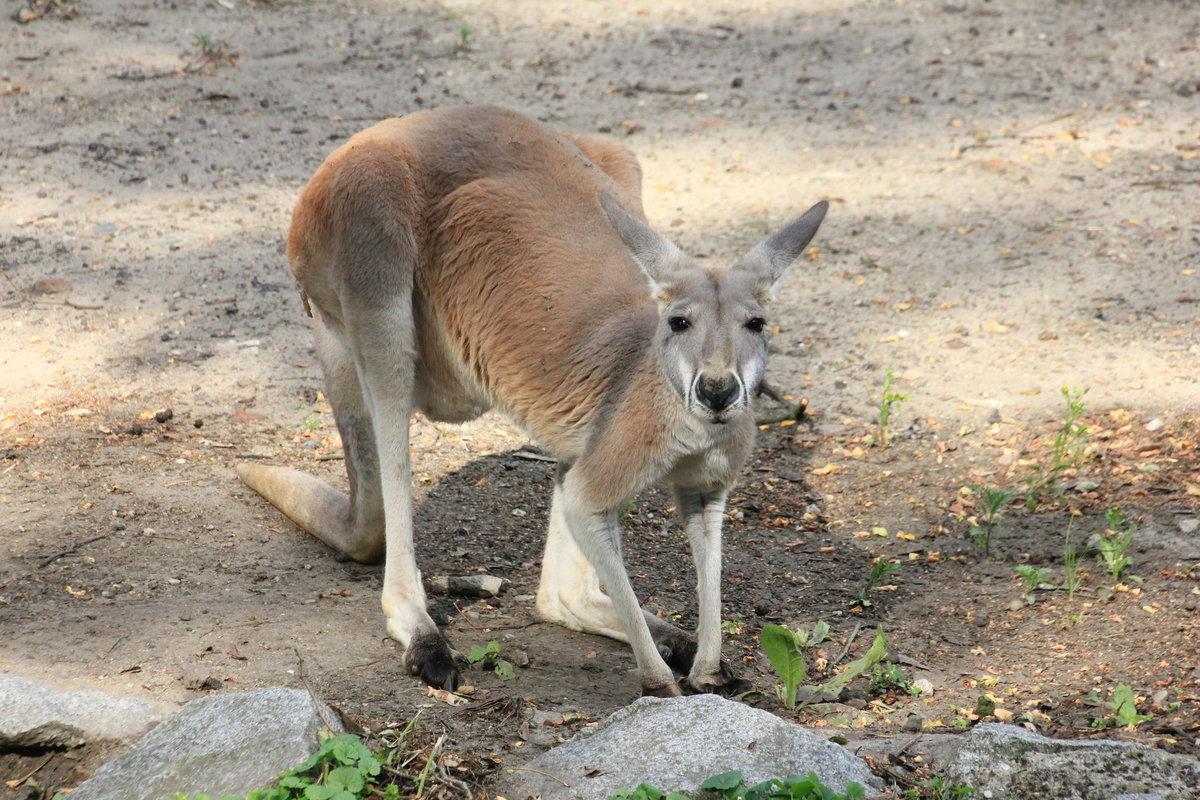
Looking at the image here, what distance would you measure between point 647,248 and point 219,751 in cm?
175

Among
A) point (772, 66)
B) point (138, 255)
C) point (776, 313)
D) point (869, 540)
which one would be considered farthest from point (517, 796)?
point (772, 66)

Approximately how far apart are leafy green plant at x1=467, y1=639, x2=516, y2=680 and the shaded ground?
4 centimetres

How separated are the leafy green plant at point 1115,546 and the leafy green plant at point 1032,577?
18 cm

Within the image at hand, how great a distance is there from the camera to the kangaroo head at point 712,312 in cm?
324

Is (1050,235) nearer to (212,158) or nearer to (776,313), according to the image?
(776,313)

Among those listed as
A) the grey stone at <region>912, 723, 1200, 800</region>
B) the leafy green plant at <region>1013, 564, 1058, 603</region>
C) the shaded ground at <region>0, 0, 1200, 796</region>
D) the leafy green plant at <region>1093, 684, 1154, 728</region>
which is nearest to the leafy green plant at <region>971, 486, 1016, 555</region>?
the shaded ground at <region>0, 0, 1200, 796</region>

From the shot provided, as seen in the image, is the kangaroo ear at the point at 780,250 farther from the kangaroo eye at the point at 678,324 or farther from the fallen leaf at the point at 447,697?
the fallen leaf at the point at 447,697

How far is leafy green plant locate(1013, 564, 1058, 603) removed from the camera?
396 centimetres

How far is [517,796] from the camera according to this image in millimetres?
2750

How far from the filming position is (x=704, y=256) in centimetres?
644

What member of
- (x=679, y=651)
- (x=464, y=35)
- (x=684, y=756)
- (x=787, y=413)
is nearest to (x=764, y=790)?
(x=684, y=756)

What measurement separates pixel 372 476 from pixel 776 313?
8.79ft

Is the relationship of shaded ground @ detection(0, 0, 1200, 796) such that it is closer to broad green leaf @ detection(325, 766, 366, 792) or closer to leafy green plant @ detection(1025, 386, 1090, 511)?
leafy green plant @ detection(1025, 386, 1090, 511)

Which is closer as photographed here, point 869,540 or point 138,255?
point 869,540
